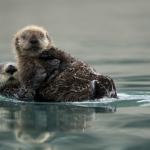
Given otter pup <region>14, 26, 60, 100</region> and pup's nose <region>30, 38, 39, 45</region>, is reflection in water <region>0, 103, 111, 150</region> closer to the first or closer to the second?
otter pup <region>14, 26, 60, 100</region>

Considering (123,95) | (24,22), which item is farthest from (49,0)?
(123,95)

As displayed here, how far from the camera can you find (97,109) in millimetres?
8578

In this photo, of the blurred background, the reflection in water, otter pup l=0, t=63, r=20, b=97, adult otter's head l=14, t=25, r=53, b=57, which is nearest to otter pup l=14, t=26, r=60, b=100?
adult otter's head l=14, t=25, r=53, b=57

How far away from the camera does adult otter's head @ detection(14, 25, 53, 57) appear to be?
29.2 feet

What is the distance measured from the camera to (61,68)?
888 centimetres

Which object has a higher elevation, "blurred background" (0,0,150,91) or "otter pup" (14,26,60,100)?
"blurred background" (0,0,150,91)

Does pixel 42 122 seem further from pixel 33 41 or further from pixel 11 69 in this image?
pixel 11 69

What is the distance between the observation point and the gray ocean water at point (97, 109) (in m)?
6.99

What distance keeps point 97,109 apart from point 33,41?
3.85 ft

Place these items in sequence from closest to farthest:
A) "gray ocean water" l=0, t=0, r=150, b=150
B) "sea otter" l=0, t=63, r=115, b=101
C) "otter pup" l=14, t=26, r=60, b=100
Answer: "gray ocean water" l=0, t=0, r=150, b=150
"sea otter" l=0, t=63, r=115, b=101
"otter pup" l=14, t=26, r=60, b=100

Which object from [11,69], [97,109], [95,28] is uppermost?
[95,28]

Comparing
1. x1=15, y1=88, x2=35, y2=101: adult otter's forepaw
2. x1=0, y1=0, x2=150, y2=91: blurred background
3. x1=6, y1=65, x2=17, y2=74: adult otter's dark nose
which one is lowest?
x1=15, y1=88, x2=35, y2=101: adult otter's forepaw

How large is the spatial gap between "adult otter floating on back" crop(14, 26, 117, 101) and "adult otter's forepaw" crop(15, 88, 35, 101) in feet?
0.04

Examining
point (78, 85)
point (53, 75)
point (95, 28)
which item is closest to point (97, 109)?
point (78, 85)
